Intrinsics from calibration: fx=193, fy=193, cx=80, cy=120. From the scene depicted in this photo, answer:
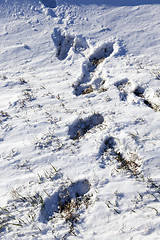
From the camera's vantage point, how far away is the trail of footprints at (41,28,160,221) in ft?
7.59

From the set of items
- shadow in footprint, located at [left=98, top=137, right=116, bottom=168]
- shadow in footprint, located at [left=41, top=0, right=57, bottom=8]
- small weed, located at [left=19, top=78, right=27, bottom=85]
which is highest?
shadow in footprint, located at [left=41, top=0, right=57, bottom=8]

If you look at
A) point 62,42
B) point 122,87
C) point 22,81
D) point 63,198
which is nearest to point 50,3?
point 62,42

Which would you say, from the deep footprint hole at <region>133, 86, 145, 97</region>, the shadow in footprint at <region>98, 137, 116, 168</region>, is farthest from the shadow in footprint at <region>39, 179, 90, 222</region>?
the deep footprint hole at <region>133, 86, 145, 97</region>

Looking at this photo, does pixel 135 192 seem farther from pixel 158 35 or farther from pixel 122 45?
pixel 158 35

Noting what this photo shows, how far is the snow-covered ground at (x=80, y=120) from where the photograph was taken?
2.12 metres

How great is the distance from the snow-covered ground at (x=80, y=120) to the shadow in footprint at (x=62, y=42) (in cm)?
3

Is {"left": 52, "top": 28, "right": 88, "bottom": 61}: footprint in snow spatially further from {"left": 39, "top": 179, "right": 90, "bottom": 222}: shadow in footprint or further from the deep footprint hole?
{"left": 39, "top": 179, "right": 90, "bottom": 222}: shadow in footprint

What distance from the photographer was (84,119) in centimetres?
321

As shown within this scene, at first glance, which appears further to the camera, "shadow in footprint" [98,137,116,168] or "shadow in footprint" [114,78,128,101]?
"shadow in footprint" [114,78,128,101]

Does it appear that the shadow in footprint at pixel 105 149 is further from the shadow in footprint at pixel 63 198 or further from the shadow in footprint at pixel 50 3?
the shadow in footprint at pixel 50 3

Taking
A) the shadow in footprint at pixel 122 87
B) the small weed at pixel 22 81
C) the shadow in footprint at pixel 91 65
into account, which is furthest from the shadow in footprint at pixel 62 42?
the shadow in footprint at pixel 122 87

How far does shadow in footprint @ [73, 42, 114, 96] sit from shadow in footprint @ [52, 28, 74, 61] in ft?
2.66

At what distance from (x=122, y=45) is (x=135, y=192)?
11.6 feet

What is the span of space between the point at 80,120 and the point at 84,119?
7 cm
